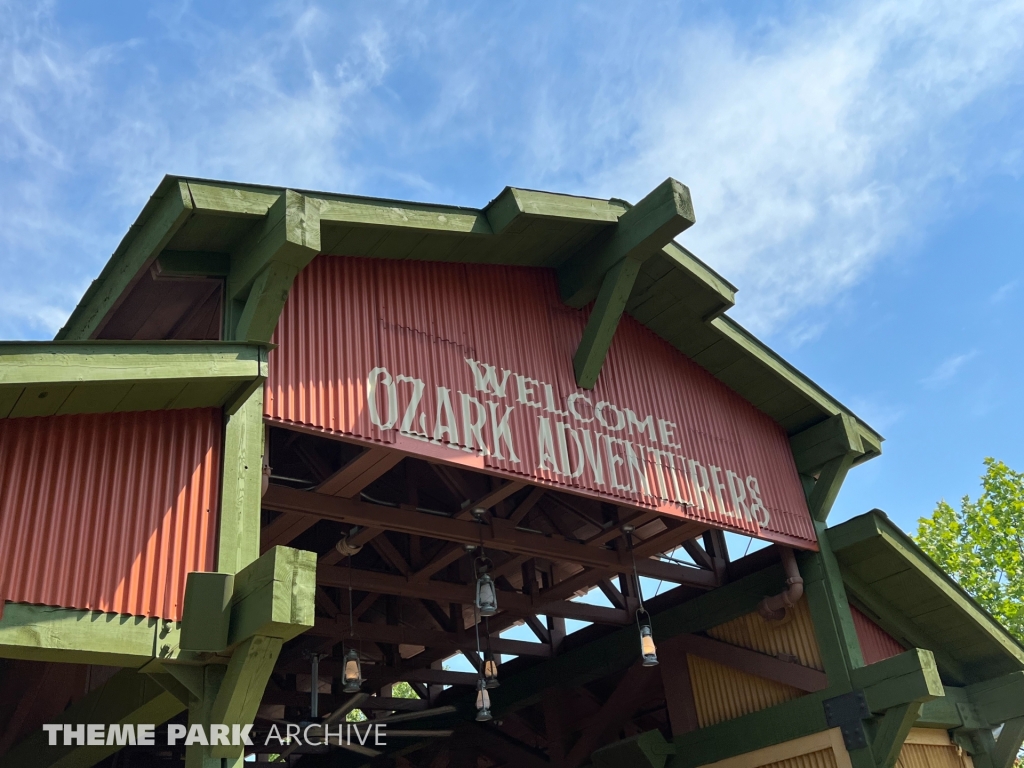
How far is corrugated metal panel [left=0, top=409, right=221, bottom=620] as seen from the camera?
5.94 meters

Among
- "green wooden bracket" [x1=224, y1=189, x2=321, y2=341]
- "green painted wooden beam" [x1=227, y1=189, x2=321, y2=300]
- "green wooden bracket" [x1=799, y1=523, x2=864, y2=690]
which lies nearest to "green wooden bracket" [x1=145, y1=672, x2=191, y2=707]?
"green wooden bracket" [x1=224, y1=189, x2=321, y2=341]

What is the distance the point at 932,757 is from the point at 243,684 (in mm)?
10002

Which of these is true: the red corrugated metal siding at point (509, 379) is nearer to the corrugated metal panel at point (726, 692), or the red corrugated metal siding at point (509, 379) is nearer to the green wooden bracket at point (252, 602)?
the green wooden bracket at point (252, 602)

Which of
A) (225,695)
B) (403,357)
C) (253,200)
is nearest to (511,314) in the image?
(403,357)

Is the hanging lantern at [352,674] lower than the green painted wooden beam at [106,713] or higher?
higher

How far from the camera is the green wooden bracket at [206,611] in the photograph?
19.1 ft

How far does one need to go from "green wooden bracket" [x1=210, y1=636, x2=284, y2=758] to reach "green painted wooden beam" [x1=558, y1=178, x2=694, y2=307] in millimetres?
5796

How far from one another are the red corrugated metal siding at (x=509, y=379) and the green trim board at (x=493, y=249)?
24cm

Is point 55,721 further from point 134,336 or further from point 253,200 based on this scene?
point 253,200

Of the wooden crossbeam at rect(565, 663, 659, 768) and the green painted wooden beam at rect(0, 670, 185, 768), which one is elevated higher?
the wooden crossbeam at rect(565, 663, 659, 768)

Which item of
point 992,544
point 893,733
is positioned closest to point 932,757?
point 893,733

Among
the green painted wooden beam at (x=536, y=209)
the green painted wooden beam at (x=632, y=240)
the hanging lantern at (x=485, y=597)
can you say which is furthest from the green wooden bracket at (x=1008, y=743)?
the green painted wooden beam at (x=536, y=209)

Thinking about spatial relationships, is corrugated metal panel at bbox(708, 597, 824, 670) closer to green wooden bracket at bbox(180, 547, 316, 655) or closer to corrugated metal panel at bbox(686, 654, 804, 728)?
corrugated metal panel at bbox(686, 654, 804, 728)

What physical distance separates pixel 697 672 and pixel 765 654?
3.97 ft
